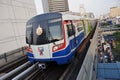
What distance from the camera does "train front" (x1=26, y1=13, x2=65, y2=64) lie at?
794 cm

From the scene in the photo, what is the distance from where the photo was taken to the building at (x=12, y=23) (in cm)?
1592

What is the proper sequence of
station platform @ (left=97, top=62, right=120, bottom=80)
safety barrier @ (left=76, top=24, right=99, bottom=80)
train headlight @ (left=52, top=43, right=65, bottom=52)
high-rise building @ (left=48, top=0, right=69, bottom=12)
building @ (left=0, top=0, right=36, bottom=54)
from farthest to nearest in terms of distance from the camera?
high-rise building @ (left=48, top=0, right=69, bottom=12), building @ (left=0, top=0, right=36, bottom=54), station platform @ (left=97, top=62, right=120, bottom=80), train headlight @ (left=52, top=43, right=65, bottom=52), safety barrier @ (left=76, top=24, right=99, bottom=80)

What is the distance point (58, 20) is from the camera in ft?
26.7

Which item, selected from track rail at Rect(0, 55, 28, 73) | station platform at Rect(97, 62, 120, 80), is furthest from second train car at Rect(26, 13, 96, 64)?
station platform at Rect(97, 62, 120, 80)

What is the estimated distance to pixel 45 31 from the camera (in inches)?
323

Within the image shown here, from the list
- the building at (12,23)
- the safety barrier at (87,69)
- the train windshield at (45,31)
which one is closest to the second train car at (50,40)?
the train windshield at (45,31)

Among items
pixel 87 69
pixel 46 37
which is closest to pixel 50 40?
pixel 46 37

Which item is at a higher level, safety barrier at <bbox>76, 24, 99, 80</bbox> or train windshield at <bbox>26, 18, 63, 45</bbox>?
train windshield at <bbox>26, 18, 63, 45</bbox>

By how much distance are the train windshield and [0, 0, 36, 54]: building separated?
7.76 m

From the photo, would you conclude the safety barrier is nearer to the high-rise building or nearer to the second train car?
the second train car

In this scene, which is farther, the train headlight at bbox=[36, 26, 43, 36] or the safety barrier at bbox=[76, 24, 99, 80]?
the train headlight at bbox=[36, 26, 43, 36]

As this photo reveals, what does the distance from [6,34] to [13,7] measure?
389 centimetres

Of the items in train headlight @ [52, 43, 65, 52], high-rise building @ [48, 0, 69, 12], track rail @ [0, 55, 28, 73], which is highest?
high-rise building @ [48, 0, 69, 12]

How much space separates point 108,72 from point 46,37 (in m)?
7.40
